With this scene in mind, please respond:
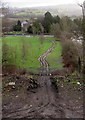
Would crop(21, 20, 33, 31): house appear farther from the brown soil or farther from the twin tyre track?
the twin tyre track

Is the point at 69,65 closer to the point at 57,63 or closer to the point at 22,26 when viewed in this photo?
the point at 57,63

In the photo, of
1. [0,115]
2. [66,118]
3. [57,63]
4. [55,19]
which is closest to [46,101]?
[66,118]

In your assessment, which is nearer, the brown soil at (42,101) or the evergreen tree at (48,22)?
the brown soil at (42,101)

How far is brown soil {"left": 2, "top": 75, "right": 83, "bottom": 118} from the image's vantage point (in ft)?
24.1

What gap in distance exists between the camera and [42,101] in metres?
8.48

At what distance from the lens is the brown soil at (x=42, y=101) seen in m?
7.34

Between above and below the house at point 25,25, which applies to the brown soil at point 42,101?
below

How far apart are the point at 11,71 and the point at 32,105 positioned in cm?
738

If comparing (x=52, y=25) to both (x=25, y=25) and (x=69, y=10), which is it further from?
(x=25, y=25)

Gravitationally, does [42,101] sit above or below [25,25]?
below

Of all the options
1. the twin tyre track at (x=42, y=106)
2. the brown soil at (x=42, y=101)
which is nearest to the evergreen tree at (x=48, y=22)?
the brown soil at (x=42, y=101)

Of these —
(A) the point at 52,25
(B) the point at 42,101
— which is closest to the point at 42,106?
(B) the point at 42,101

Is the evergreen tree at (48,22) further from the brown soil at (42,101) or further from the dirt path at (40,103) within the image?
the dirt path at (40,103)

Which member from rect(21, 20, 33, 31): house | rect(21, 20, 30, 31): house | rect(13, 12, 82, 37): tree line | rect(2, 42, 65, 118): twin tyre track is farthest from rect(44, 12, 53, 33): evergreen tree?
rect(2, 42, 65, 118): twin tyre track
